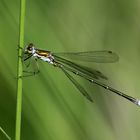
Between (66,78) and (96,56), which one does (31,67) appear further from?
(96,56)

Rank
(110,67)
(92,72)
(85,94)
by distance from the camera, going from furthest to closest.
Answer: (110,67)
(92,72)
(85,94)

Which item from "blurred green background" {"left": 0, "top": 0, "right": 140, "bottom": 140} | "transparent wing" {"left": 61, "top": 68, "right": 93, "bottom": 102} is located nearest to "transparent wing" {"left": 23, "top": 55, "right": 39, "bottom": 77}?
"blurred green background" {"left": 0, "top": 0, "right": 140, "bottom": 140}

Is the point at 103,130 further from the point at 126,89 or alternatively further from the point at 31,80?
the point at 31,80

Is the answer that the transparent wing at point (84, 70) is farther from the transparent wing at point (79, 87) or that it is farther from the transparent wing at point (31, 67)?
the transparent wing at point (31, 67)

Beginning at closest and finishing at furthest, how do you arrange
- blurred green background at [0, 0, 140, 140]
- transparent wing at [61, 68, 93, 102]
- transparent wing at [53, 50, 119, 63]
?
blurred green background at [0, 0, 140, 140] → transparent wing at [61, 68, 93, 102] → transparent wing at [53, 50, 119, 63]

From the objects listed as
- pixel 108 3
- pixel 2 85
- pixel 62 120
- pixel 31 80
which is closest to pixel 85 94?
pixel 62 120

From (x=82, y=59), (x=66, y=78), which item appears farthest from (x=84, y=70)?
(x=66, y=78)

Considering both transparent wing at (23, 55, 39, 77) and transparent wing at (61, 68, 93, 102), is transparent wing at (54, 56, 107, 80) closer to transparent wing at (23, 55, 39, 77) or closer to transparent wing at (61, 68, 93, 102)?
transparent wing at (61, 68, 93, 102)
